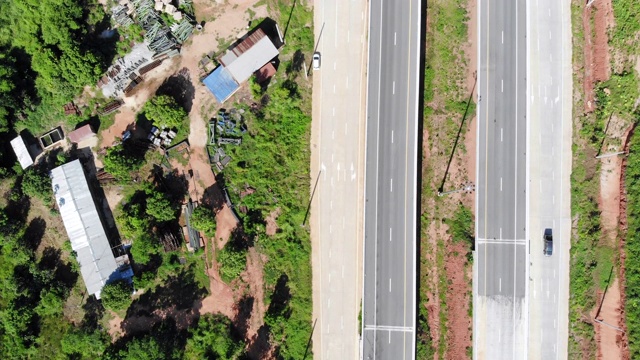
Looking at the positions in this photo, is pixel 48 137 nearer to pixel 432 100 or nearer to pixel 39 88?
pixel 39 88

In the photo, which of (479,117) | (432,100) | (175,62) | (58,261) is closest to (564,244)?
(479,117)

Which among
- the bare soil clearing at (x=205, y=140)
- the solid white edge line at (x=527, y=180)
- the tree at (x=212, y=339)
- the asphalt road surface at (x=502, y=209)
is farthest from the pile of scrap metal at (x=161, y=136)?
the solid white edge line at (x=527, y=180)

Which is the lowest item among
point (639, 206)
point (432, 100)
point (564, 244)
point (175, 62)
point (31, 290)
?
point (31, 290)

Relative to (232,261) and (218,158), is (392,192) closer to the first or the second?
(232,261)

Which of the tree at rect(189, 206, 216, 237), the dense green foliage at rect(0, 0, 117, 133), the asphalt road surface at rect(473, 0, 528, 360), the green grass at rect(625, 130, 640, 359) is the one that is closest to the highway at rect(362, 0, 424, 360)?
the asphalt road surface at rect(473, 0, 528, 360)

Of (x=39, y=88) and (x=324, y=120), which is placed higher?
(x=39, y=88)

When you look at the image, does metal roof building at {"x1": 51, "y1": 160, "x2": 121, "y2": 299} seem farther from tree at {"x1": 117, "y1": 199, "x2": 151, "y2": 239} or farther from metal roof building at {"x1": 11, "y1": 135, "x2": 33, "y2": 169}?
metal roof building at {"x1": 11, "y1": 135, "x2": 33, "y2": 169}

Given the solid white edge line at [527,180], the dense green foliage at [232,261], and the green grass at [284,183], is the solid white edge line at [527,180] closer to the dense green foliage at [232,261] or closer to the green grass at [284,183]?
the green grass at [284,183]
